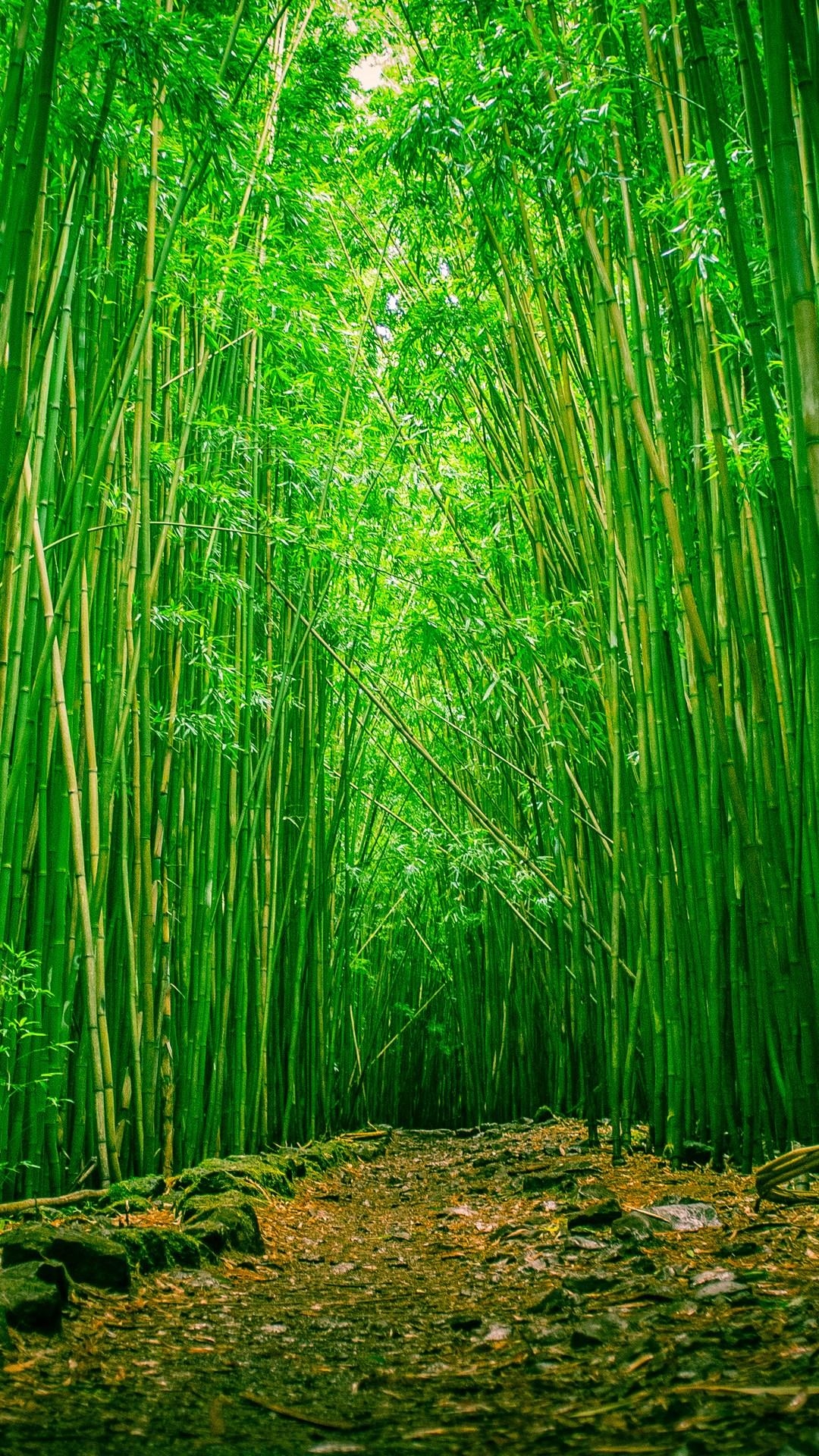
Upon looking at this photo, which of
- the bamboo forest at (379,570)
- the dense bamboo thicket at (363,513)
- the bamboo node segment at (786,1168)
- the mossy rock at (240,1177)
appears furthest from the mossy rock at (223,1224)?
the bamboo node segment at (786,1168)

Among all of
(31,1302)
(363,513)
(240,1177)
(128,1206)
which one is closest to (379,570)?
(363,513)

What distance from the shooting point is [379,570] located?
343 centimetres

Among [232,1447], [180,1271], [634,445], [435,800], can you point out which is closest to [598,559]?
[634,445]

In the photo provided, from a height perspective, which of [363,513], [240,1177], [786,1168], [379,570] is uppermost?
[363,513]

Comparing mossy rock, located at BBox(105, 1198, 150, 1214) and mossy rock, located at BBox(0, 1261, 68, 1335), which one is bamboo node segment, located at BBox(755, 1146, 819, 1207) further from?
mossy rock, located at BBox(105, 1198, 150, 1214)

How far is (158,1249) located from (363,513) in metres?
2.88

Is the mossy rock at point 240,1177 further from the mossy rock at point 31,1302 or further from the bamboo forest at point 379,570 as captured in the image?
the mossy rock at point 31,1302

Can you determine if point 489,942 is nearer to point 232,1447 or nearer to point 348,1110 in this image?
point 348,1110

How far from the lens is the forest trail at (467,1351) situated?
0.76 m

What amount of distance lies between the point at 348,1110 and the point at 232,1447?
479cm

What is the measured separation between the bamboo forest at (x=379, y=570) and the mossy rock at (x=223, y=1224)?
2 centimetres

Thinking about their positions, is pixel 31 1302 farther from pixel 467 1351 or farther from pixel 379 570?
pixel 379 570

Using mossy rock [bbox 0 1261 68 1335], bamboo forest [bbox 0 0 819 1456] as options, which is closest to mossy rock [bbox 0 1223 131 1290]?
bamboo forest [bbox 0 0 819 1456]

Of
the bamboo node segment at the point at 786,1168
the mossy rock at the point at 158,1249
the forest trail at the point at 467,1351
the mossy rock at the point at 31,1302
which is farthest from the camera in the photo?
the mossy rock at the point at 158,1249
